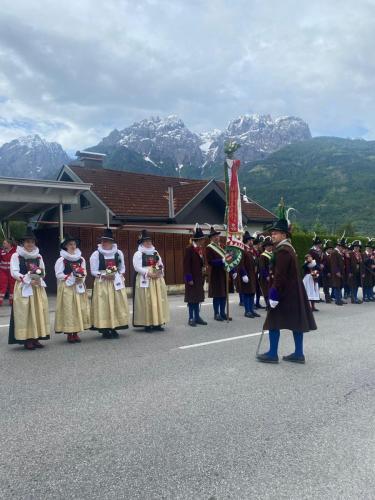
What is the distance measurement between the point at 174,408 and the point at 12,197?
1180 centimetres

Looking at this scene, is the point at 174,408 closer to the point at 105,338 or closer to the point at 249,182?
the point at 105,338

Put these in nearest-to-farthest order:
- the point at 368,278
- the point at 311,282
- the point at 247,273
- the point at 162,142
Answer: the point at 247,273 < the point at 311,282 < the point at 368,278 < the point at 162,142

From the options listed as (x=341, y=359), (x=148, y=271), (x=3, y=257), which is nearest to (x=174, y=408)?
(x=341, y=359)

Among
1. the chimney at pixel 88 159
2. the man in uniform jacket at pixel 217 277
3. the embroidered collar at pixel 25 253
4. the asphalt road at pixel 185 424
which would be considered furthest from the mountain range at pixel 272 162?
the chimney at pixel 88 159

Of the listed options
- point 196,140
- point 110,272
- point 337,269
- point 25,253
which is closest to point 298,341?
point 110,272

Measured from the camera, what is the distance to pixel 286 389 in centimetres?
540

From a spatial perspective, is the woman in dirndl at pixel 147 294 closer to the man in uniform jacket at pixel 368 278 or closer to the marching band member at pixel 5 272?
the marching band member at pixel 5 272

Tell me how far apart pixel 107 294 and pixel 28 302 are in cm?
141

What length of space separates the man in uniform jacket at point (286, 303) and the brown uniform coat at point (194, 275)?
12.2 ft

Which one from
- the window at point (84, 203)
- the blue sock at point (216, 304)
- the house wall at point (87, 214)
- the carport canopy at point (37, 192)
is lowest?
the blue sock at point (216, 304)

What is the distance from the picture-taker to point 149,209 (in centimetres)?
2439

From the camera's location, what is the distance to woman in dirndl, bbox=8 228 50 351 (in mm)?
7590

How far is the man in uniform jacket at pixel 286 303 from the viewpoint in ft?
21.0

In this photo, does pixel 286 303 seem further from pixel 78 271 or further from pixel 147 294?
pixel 78 271
